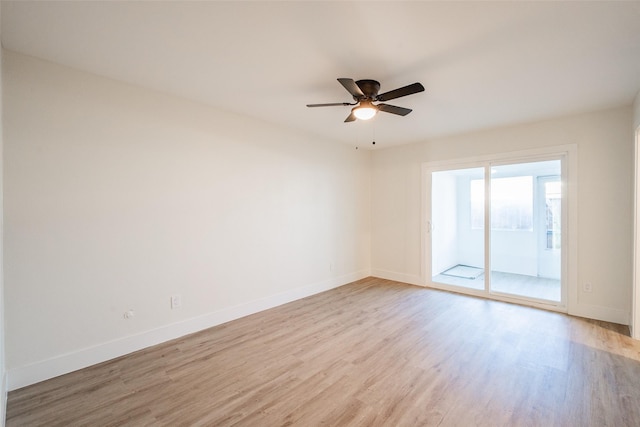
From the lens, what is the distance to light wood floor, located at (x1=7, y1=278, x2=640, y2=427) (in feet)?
6.20

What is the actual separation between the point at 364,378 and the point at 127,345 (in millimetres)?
2218

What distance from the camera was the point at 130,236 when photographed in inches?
108

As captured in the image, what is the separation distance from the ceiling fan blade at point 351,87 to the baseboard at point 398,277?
12.0 feet

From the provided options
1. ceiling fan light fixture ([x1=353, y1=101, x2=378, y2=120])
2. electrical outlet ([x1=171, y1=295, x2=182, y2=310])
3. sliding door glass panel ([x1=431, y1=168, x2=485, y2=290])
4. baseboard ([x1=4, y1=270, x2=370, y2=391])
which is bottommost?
baseboard ([x1=4, y1=270, x2=370, y2=391])

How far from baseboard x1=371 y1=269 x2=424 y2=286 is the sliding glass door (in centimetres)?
25

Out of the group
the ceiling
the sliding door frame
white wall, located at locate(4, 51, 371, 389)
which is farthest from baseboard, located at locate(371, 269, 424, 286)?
the ceiling

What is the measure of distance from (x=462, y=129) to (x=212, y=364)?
440 cm

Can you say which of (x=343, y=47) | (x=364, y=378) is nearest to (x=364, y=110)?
(x=343, y=47)

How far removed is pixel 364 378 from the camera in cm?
230

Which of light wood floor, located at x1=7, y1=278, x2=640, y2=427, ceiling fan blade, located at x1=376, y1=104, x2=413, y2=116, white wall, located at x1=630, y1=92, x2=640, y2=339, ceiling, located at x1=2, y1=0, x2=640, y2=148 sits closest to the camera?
ceiling, located at x1=2, y1=0, x2=640, y2=148

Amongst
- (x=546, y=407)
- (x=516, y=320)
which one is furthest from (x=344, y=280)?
(x=546, y=407)

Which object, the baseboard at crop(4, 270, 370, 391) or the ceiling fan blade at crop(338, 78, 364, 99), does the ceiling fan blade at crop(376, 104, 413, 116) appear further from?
the baseboard at crop(4, 270, 370, 391)

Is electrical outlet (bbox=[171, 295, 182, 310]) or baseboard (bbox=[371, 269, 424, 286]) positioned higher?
electrical outlet (bbox=[171, 295, 182, 310])

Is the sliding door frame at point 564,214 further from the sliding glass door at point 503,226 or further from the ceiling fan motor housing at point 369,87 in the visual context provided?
the ceiling fan motor housing at point 369,87
